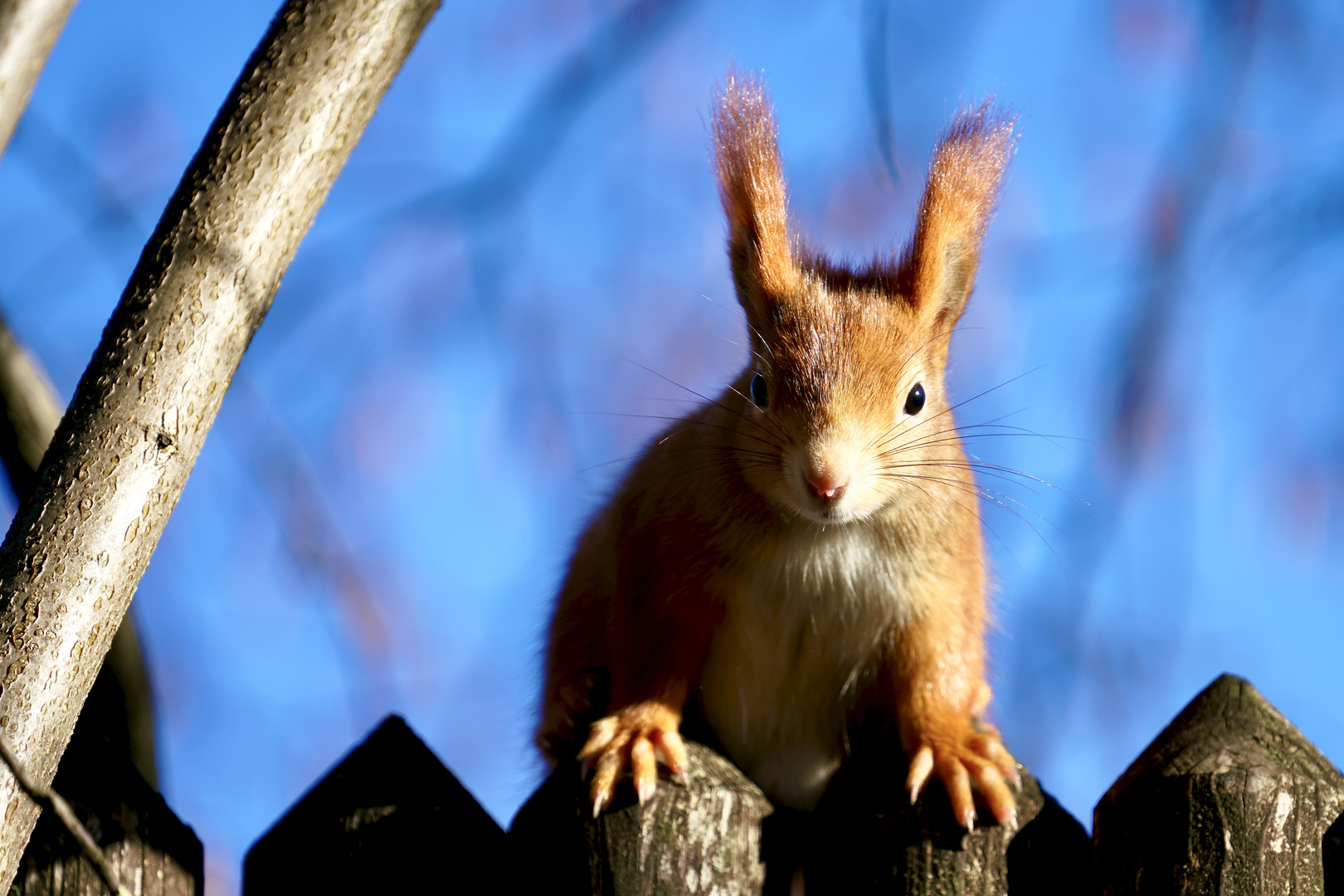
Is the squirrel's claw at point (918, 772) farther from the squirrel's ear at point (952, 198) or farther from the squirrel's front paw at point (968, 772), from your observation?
the squirrel's ear at point (952, 198)

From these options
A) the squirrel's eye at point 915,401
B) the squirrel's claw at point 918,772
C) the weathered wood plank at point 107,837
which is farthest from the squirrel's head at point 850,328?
the weathered wood plank at point 107,837

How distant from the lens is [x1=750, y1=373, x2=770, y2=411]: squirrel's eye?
6.56ft

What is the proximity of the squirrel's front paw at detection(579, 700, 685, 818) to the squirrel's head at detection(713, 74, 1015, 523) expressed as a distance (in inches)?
14.8

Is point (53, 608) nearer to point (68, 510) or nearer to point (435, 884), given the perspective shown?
point (68, 510)

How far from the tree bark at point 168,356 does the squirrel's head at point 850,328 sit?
713mm

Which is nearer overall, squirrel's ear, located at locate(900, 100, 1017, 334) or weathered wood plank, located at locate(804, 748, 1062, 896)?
weathered wood plank, located at locate(804, 748, 1062, 896)

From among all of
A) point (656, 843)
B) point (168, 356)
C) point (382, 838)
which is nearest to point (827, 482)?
point (656, 843)

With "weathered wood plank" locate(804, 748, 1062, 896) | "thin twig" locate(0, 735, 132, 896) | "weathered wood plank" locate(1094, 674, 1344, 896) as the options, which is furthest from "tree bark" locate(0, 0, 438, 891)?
"weathered wood plank" locate(1094, 674, 1344, 896)

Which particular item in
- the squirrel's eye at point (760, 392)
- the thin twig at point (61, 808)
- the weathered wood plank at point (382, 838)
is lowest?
the thin twig at point (61, 808)

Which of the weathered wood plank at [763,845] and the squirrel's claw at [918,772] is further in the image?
the squirrel's claw at [918,772]

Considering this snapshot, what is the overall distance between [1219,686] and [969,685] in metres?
0.49

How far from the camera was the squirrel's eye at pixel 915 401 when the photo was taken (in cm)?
203

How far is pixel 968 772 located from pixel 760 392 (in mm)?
682

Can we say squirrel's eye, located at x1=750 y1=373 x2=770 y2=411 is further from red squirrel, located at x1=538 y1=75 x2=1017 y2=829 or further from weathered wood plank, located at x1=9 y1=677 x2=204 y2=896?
weathered wood plank, located at x1=9 y1=677 x2=204 y2=896
